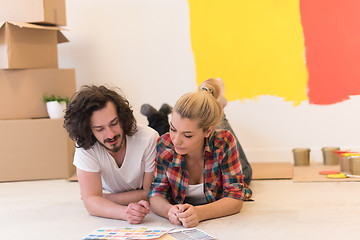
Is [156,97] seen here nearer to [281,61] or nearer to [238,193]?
[281,61]

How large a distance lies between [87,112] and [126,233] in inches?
19.9

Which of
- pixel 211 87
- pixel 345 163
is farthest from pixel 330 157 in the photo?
pixel 211 87

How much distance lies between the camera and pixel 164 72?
3.74 meters

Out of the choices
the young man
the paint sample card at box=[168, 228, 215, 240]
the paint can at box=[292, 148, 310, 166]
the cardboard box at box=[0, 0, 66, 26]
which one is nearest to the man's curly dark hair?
the young man

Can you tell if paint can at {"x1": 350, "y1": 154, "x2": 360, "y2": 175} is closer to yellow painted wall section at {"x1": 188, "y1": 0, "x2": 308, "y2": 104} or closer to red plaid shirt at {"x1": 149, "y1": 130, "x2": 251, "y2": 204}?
yellow painted wall section at {"x1": 188, "y1": 0, "x2": 308, "y2": 104}

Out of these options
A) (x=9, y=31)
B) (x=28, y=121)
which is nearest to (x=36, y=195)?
(x=28, y=121)

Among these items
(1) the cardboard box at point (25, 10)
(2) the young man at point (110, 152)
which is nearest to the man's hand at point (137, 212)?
(2) the young man at point (110, 152)

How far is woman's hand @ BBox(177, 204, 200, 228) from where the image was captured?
6.46ft

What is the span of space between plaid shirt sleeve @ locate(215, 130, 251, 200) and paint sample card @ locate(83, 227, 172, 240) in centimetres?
34

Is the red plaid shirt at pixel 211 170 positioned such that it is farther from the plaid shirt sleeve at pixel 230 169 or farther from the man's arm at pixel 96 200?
the man's arm at pixel 96 200

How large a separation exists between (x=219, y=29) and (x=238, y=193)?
5.65 feet

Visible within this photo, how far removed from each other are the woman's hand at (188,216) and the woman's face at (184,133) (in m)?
0.21

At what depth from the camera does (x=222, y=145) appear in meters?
2.12

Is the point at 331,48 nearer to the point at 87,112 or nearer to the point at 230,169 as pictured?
the point at 230,169
